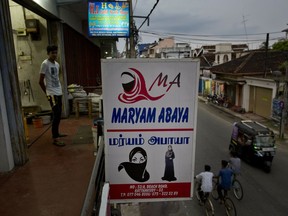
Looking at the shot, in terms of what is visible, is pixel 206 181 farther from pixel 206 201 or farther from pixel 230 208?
pixel 230 208

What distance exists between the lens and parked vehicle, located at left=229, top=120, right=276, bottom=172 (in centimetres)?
1190

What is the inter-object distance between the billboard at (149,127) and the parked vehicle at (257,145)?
9791mm

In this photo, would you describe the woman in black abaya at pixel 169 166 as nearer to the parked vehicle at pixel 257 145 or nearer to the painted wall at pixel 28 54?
the painted wall at pixel 28 54

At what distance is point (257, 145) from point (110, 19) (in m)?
8.86

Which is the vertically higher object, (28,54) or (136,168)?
(28,54)

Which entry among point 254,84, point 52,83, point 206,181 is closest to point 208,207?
point 206,181

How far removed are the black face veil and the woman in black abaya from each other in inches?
9.9

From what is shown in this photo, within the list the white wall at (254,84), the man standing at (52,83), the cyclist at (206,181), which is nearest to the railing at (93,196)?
the man standing at (52,83)

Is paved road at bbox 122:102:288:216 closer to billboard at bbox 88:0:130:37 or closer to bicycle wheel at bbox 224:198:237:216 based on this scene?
bicycle wheel at bbox 224:198:237:216

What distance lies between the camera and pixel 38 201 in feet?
10.7

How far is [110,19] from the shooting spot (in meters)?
11.0

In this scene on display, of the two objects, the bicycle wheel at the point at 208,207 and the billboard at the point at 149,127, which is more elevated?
the billboard at the point at 149,127

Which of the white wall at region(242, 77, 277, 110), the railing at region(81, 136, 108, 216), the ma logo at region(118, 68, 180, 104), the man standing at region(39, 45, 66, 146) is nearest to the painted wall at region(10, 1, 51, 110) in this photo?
the man standing at region(39, 45, 66, 146)

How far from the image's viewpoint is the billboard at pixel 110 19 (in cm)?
1062
